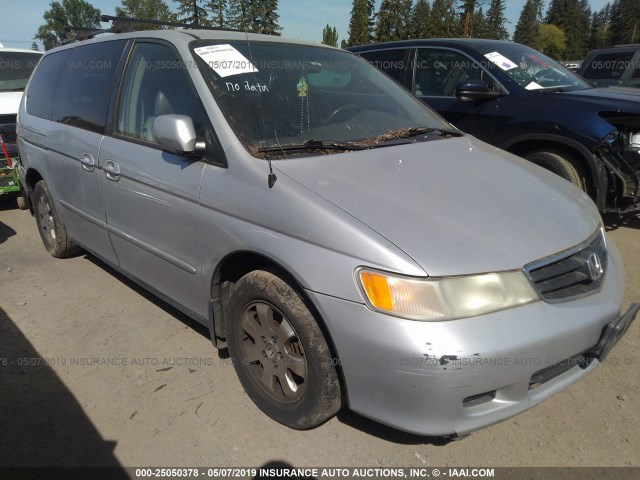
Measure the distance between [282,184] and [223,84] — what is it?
2.63 ft

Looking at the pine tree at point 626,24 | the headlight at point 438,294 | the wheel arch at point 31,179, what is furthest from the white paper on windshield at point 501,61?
the pine tree at point 626,24

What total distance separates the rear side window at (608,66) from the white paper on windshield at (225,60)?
9185 millimetres

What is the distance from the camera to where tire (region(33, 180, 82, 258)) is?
415cm

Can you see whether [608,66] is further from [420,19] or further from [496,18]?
[496,18]

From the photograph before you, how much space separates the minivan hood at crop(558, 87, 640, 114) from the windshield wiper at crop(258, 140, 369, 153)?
2.96m

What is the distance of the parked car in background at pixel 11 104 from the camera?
227 inches

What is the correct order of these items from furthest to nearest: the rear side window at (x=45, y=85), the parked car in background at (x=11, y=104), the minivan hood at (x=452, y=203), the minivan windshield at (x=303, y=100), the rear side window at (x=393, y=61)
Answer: the parked car in background at (x=11, y=104)
the rear side window at (x=393, y=61)
the rear side window at (x=45, y=85)
the minivan windshield at (x=303, y=100)
the minivan hood at (x=452, y=203)

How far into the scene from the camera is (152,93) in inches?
114

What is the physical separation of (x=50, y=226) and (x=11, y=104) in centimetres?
363

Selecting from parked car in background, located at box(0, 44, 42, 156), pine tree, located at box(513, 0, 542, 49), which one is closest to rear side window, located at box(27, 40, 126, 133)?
parked car in background, located at box(0, 44, 42, 156)

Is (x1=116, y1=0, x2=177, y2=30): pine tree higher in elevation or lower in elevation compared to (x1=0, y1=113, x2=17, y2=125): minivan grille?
higher

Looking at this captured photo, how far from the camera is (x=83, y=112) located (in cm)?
347

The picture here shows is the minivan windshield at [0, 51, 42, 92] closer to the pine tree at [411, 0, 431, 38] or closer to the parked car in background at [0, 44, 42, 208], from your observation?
the parked car in background at [0, 44, 42, 208]

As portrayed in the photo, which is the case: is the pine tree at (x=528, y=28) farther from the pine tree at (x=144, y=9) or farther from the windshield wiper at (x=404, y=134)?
the windshield wiper at (x=404, y=134)
